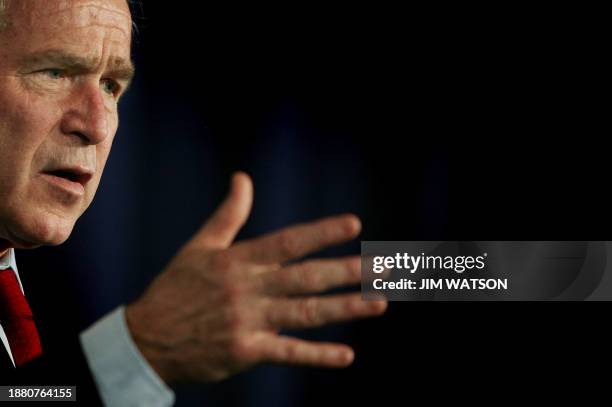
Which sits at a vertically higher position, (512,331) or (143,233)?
(143,233)

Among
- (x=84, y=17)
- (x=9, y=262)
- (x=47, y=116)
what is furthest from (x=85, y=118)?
(x=9, y=262)

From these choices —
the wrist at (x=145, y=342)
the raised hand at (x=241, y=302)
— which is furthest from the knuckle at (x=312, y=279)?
the wrist at (x=145, y=342)

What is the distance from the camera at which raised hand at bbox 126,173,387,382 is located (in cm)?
70

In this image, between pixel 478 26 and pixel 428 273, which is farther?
pixel 478 26

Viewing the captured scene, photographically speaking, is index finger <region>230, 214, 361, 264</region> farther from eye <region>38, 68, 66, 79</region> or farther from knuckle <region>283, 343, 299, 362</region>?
eye <region>38, 68, 66, 79</region>

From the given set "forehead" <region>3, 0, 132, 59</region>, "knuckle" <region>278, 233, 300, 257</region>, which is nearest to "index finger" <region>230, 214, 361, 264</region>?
"knuckle" <region>278, 233, 300, 257</region>

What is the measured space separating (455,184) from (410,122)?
17cm

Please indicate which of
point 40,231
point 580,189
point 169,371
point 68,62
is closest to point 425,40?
point 580,189

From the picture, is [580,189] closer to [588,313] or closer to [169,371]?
[588,313]

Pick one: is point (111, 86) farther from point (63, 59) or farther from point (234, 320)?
point (234, 320)

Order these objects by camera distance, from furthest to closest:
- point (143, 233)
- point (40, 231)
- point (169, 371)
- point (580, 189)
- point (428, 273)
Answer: point (580, 189) < point (143, 233) < point (428, 273) < point (40, 231) < point (169, 371)

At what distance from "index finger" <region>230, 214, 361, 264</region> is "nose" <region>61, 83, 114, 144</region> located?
1.50 feet

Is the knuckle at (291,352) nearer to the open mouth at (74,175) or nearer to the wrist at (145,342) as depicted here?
the wrist at (145,342)

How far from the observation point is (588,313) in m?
1.57
